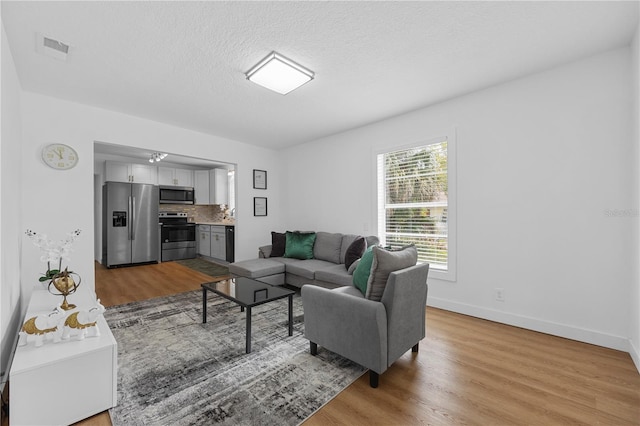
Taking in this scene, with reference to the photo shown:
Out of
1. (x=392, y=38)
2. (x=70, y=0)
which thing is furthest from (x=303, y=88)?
(x=70, y=0)

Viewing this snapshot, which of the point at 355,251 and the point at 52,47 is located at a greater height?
the point at 52,47

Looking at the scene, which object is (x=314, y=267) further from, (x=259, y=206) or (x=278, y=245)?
(x=259, y=206)

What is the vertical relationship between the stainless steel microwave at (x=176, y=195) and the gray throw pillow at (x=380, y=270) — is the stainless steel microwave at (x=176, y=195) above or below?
above

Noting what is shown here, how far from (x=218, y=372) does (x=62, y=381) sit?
882 millimetres

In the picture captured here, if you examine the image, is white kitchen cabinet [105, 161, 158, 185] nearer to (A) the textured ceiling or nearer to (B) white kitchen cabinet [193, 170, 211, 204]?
(B) white kitchen cabinet [193, 170, 211, 204]

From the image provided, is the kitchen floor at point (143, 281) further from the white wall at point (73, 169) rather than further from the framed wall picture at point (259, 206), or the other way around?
the framed wall picture at point (259, 206)

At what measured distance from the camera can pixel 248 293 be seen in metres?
2.69

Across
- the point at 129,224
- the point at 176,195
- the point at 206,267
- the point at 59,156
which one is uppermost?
the point at 59,156

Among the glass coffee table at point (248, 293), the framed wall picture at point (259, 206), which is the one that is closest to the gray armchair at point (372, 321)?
the glass coffee table at point (248, 293)

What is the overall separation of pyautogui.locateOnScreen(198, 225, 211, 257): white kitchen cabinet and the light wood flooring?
5.43 metres

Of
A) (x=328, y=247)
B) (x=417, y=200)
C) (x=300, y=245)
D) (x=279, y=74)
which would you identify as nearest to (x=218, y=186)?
(x=300, y=245)

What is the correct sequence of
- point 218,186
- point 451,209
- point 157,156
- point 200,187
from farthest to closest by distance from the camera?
point 200,187, point 218,186, point 157,156, point 451,209

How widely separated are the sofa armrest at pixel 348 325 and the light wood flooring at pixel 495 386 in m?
0.21

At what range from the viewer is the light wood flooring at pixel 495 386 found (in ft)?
5.17
